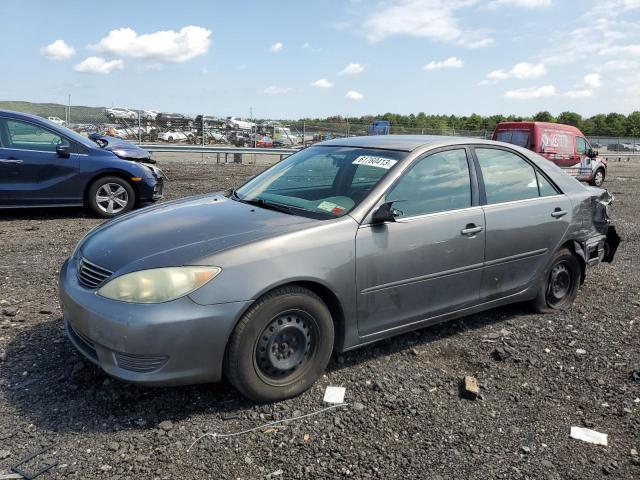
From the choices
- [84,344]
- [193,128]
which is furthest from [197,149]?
[84,344]

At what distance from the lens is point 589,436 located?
9.76 ft

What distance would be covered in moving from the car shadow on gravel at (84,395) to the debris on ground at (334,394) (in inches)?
10.9

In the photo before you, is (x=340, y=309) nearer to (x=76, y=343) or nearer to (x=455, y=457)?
(x=455, y=457)

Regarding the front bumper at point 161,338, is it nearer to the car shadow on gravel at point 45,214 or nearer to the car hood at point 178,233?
the car hood at point 178,233

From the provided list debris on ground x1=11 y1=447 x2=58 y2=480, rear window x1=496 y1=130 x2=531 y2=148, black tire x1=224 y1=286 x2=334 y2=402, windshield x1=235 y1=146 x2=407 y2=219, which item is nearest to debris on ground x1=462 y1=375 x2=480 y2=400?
black tire x1=224 y1=286 x2=334 y2=402

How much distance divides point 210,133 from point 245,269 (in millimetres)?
23417

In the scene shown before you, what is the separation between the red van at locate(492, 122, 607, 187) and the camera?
47.0 ft

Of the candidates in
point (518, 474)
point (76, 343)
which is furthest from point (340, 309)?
point (76, 343)

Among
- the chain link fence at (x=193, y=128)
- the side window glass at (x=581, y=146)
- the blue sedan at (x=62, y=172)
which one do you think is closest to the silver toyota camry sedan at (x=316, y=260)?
the blue sedan at (x=62, y=172)

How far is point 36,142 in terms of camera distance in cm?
778

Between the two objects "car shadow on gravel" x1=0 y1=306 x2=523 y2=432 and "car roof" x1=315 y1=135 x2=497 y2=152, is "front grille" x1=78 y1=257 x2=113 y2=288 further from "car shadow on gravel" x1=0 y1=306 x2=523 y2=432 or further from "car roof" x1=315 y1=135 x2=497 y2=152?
"car roof" x1=315 y1=135 x2=497 y2=152

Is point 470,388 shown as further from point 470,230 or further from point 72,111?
point 72,111

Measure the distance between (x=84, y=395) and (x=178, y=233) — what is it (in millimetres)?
1079

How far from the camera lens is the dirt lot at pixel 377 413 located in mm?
2633
